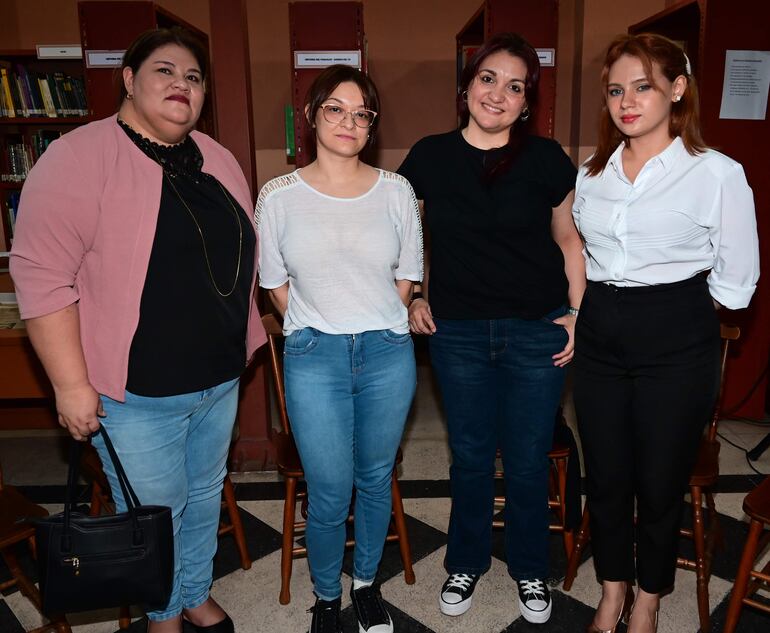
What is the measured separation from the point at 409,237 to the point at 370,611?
3.70ft

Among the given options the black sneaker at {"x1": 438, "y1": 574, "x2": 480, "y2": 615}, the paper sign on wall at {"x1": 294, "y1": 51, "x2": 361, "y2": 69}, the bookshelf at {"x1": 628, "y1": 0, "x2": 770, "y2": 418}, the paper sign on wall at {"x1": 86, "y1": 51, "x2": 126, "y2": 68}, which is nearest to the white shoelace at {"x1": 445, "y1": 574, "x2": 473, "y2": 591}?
the black sneaker at {"x1": 438, "y1": 574, "x2": 480, "y2": 615}

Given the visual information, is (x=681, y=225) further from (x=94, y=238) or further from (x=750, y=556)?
(x=94, y=238)

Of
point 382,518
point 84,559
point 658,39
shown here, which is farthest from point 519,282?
point 84,559

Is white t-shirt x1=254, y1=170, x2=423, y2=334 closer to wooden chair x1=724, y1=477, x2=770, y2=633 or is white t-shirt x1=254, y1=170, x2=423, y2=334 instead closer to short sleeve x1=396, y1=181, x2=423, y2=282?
short sleeve x1=396, y1=181, x2=423, y2=282

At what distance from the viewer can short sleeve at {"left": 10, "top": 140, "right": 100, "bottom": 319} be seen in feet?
4.31

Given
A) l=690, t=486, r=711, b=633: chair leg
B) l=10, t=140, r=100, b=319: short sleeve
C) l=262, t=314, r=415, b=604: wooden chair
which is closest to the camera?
l=10, t=140, r=100, b=319: short sleeve

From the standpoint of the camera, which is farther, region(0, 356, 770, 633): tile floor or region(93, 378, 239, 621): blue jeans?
region(0, 356, 770, 633): tile floor

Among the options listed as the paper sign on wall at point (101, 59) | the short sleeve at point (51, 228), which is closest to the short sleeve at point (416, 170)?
the short sleeve at point (51, 228)

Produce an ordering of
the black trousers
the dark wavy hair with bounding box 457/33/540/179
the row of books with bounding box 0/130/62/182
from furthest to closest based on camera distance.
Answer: the row of books with bounding box 0/130/62/182 → the dark wavy hair with bounding box 457/33/540/179 → the black trousers

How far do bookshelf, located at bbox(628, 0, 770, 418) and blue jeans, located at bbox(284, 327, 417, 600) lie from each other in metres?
2.56

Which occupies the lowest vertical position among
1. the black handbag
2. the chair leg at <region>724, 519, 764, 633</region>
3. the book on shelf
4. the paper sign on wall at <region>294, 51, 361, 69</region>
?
the chair leg at <region>724, 519, 764, 633</region>

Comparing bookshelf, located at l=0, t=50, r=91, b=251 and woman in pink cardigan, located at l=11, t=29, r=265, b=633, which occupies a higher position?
bookshelf, located at l=0, t=50, r=91, b=251

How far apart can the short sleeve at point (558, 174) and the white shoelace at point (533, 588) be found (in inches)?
46.5

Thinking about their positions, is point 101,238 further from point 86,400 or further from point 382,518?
point 382,518
